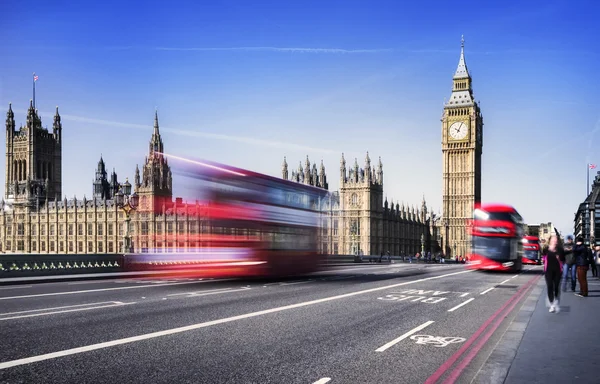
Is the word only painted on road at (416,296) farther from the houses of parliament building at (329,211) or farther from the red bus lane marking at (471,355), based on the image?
the houses of parliament building at (329,211)

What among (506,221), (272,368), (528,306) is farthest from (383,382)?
(506,221)

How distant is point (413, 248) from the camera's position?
108500 mm

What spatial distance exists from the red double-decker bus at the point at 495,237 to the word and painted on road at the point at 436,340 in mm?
23551

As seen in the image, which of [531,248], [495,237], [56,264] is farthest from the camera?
[531,248]

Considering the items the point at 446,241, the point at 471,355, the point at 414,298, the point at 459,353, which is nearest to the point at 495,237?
the point at 414,298

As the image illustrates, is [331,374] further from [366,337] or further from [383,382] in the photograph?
[366,337]

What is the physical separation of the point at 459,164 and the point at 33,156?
102m

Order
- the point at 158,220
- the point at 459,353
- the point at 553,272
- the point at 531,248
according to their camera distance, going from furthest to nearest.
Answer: the point at 158,220
the point at 531,248
the point at 553,272
the point at 459,353

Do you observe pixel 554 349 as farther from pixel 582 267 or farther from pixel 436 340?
pixel 582 267

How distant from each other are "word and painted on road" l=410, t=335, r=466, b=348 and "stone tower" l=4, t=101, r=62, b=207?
141m

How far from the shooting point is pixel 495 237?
3198 cm

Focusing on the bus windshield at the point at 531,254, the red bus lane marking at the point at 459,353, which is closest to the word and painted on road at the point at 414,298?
the red bus lane marking at the point at 459,353

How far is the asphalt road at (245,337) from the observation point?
698 cm

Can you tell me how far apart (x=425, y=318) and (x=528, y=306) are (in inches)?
141
